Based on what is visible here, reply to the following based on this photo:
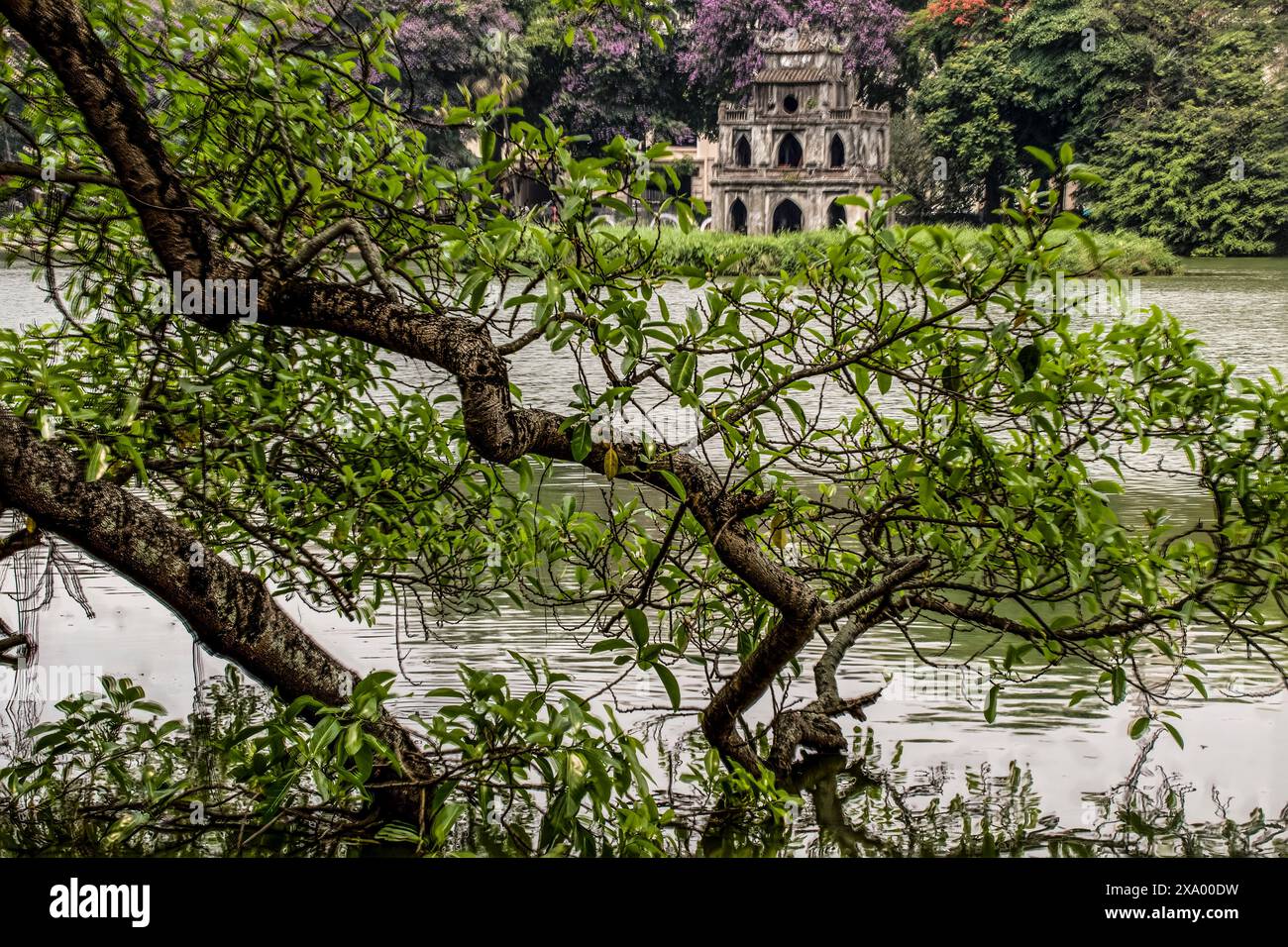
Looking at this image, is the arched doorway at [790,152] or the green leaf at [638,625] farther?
the arched doorway at [790,152]

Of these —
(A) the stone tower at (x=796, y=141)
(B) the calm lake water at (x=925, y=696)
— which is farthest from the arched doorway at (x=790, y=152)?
(B) the calm lake water at (x=925, y=696)

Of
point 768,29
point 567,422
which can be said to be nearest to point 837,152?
point 768,29

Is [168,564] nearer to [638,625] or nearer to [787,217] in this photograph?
[638,625]

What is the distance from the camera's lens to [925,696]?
3078 mm

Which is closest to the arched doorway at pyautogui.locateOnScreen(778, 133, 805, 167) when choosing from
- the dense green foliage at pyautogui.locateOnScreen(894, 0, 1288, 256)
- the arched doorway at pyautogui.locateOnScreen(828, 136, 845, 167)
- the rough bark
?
the arched doorway at pyautogui.locateOnScreen(828, 136, 845, 167)

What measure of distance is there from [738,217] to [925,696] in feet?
7.04

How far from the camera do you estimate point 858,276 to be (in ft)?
5.33

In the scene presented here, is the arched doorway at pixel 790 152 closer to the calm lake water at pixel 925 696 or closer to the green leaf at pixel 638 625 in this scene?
the calm lake water at pixel 925 696

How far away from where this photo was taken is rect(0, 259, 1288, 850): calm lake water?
2.64 meters

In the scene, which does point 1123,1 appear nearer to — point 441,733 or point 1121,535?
point 1121,535

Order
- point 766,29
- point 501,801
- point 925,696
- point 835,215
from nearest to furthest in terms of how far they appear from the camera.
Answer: point 501,801, point 925,696, point 766,29, point 835,215

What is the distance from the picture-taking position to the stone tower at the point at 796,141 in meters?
4.48

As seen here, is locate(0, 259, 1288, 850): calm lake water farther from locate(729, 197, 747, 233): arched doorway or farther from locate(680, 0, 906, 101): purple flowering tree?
locate(680, 0, 906, 101): purple flowering tree

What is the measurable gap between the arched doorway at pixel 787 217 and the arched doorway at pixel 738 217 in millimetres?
130
